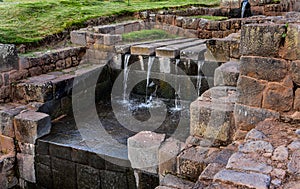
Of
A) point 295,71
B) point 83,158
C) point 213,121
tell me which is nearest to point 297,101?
point 295,71

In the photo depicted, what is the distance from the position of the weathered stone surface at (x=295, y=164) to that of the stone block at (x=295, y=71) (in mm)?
897

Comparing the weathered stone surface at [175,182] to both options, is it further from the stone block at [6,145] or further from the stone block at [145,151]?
the stone block at [6,145]

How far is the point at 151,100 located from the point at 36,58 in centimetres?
254

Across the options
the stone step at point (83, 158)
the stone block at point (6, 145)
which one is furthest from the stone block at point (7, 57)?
the stone step at point (83, 158)

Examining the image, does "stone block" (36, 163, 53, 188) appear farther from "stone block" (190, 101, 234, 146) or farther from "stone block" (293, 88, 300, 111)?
"stone block" (293, 88, 300, 111)

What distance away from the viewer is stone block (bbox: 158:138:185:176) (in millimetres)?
4477

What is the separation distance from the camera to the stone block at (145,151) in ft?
15.6

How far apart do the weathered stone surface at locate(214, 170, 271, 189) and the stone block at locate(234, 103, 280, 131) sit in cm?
122

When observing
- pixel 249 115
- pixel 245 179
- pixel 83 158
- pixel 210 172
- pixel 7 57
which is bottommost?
pixel 83 158

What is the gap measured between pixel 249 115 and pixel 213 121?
19.8 inches

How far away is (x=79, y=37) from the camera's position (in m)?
8.46

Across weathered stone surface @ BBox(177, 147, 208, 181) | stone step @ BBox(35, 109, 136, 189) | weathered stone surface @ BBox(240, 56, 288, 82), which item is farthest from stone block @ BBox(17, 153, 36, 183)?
weathered stone surface @ BBox(240, 56, 288, 82)

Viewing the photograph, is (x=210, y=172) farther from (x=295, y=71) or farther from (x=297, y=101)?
(x=295, y=71)

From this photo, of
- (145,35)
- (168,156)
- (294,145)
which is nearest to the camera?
(294,145)
